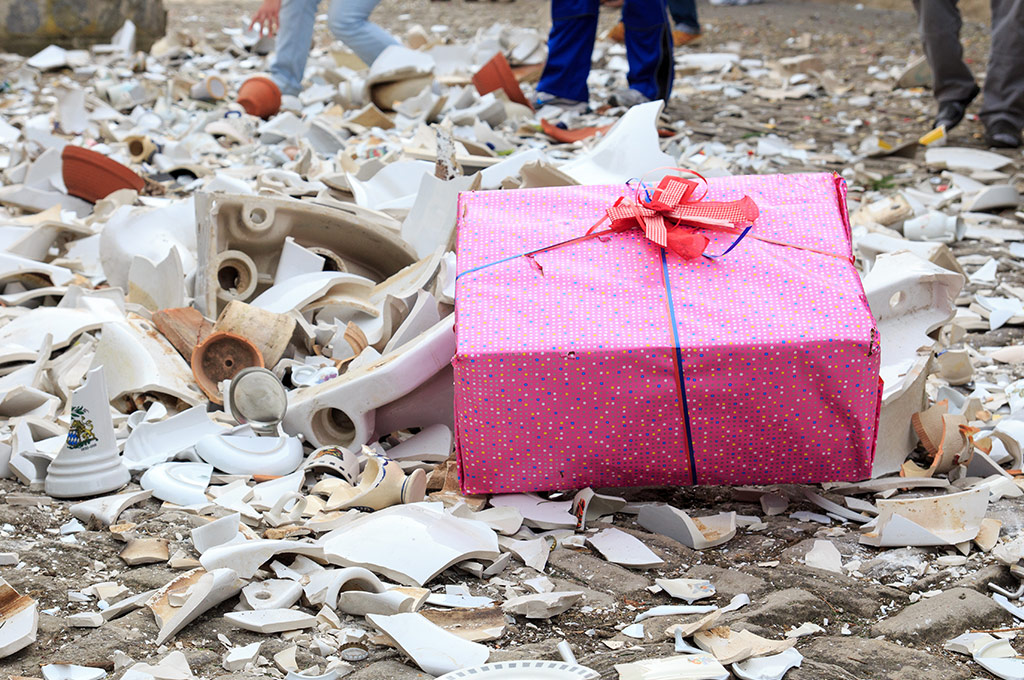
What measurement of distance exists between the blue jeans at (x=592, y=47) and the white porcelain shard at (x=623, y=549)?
4430mm

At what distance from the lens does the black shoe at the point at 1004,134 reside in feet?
17.7

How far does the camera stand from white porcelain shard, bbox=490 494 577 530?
2199 mm

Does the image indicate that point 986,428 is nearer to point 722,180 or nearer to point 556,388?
point 722,180

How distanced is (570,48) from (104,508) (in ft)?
15.6

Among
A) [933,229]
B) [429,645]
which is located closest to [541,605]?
[429,645]

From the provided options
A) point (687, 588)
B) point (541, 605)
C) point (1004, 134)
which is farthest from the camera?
point (1004, 134)

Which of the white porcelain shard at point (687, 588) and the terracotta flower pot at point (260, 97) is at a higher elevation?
the terracotta flower pot at point (260, 97)

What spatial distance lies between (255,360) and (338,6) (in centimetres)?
380

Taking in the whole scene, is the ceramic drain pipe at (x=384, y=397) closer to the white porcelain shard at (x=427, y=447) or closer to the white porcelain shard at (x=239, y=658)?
the white porcelain shard at (x=427, y=447)

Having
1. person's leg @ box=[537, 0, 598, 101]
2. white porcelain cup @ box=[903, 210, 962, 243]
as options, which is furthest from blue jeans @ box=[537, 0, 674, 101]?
white porcelain cup @ box=[903, 210, 962, 243]

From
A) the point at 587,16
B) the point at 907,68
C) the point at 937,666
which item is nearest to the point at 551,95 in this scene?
the point at 587,16

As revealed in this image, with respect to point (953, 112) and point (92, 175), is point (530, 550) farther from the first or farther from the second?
point (953, 112)

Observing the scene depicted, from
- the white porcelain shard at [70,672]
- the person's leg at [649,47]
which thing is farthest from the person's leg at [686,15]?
the white porcelain shard at [70,672]

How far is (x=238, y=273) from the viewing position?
3.19m
